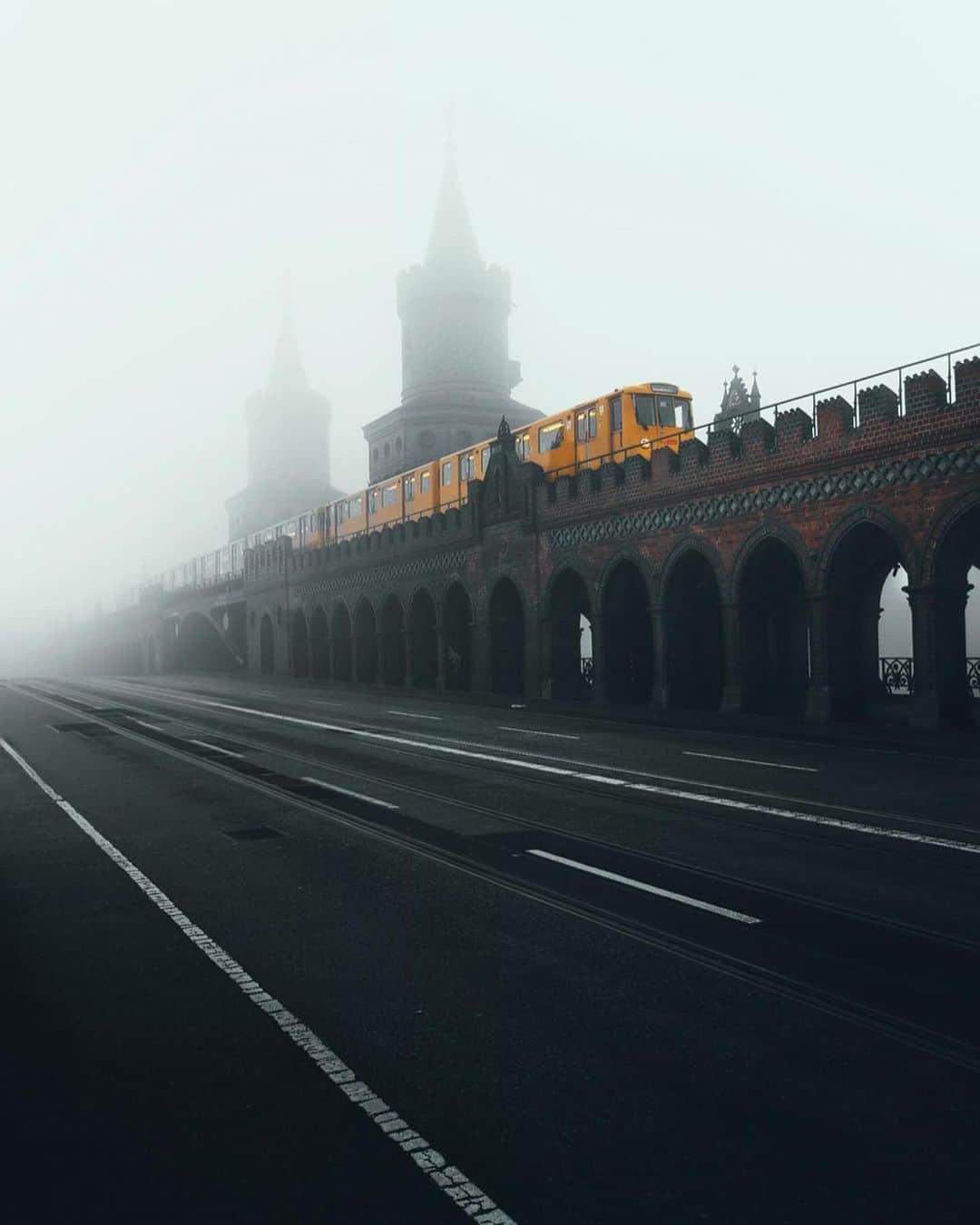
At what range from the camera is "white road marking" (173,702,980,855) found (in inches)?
426

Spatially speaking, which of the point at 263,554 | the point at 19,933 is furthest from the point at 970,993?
the point at 263,554

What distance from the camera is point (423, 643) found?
4762 cm

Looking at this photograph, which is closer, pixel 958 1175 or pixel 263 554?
pixel 958 1175

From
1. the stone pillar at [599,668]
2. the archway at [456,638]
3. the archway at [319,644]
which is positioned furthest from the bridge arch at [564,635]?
the archway at [319,644]

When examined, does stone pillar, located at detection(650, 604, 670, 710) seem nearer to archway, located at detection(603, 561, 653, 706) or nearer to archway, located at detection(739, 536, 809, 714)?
archway, located at detection(603, 561, 653, 706)

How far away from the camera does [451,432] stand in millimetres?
79500

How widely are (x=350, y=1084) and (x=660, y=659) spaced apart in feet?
87.6

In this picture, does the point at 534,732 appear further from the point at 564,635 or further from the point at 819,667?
the point at 564,635

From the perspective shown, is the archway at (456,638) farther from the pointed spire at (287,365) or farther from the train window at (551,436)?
the pointed spire at (287,365)

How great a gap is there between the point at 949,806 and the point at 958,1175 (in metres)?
9.40

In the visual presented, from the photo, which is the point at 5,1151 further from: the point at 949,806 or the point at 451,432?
the point at 451,432

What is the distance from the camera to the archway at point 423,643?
4719cm

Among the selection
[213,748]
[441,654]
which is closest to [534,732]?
[213,748]

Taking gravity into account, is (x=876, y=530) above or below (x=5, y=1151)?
above
